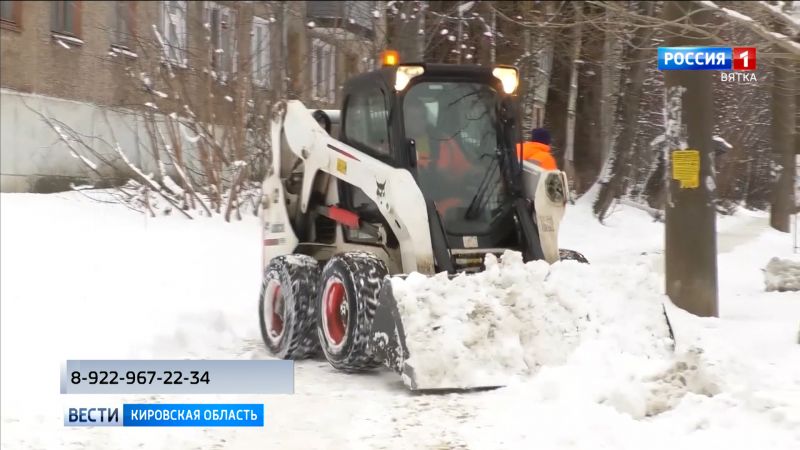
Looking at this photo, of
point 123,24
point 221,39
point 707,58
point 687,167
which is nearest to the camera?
point 707,58

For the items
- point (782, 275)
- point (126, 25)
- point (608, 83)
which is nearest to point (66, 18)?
point (126, 25)

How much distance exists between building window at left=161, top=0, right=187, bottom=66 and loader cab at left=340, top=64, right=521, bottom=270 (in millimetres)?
7252

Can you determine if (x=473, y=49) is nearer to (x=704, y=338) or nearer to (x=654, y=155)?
(x=654, y=155)

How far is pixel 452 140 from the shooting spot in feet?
24.6

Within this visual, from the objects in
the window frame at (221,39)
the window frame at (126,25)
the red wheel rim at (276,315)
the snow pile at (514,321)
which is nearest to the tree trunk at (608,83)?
the snow pile at (514,321)

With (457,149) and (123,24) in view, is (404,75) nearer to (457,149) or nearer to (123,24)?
(457,149)

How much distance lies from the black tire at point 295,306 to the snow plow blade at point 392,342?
4.03 feet

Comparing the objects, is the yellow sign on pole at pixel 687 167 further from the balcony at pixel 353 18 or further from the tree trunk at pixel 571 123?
the balcony at pixel 353 18

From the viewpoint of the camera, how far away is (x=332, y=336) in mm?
7359

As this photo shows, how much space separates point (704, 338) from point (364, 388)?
2.65m

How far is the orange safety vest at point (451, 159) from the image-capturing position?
24.4 ft

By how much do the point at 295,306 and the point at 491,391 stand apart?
220 cm

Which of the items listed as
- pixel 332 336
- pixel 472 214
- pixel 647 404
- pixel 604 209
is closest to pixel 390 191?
pixel 472 214

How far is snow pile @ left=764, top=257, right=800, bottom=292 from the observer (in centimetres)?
732
